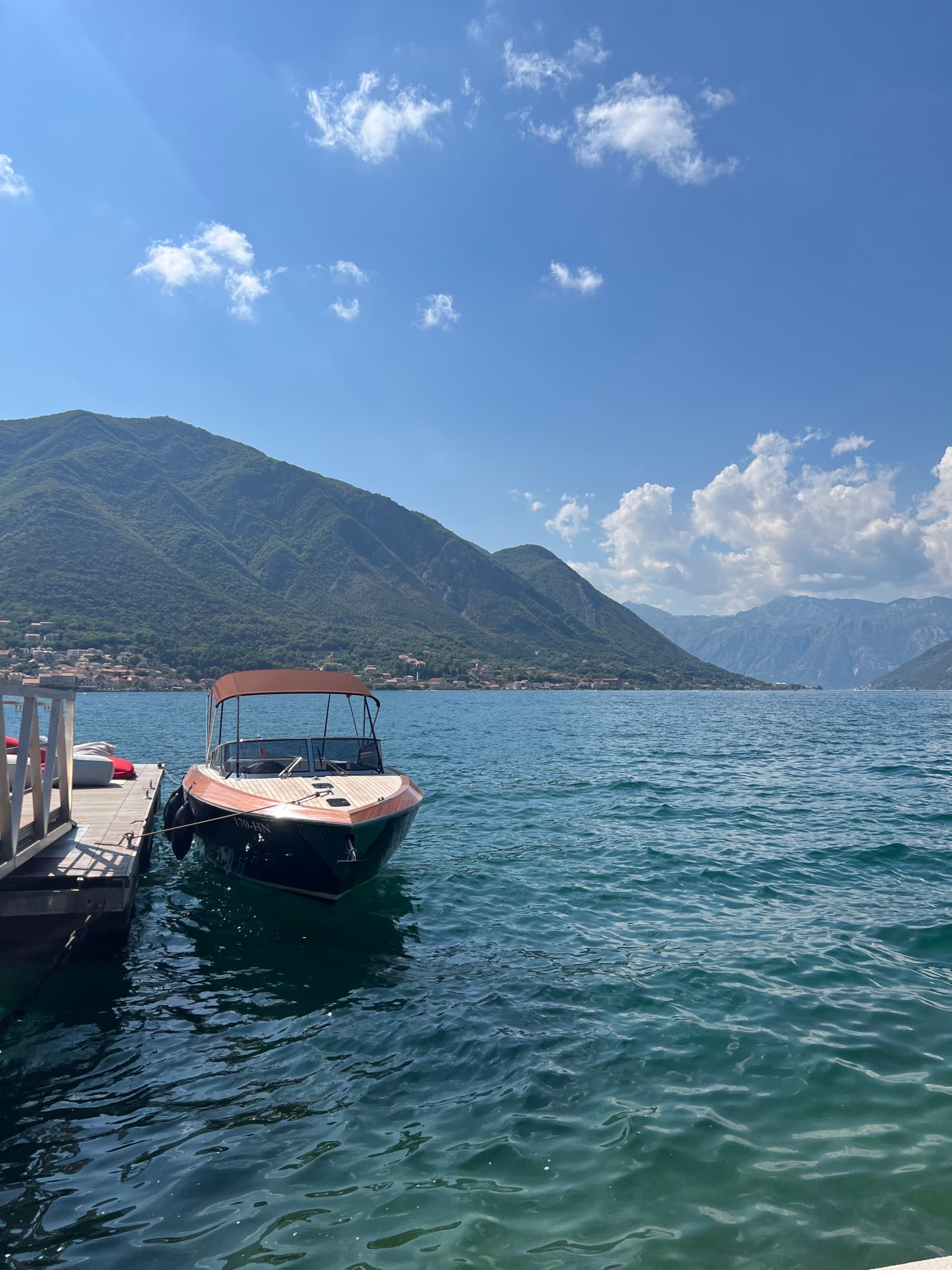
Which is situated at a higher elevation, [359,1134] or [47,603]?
[47,603]

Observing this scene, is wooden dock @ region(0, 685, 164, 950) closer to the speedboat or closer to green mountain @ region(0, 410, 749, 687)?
the speedboat

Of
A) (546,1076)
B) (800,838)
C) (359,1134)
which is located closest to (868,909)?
(800,838)

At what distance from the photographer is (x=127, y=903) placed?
8.59m

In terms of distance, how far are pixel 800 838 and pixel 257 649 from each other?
118320mm

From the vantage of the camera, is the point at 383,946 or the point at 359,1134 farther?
the point at 383,946

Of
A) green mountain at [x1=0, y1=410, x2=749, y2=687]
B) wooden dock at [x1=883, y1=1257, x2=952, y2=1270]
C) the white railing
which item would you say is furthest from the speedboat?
green mountain at [x1=0, y1=410, x2=749, y2=687]

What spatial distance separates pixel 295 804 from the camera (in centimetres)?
1098

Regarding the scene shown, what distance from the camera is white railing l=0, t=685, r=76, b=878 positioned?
7.93m

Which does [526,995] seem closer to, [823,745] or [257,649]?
[823,745]

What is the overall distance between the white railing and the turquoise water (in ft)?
5.68

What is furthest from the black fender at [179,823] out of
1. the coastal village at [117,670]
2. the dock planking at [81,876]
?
the coastal village at [117,670]

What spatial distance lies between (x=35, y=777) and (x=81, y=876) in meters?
1.60

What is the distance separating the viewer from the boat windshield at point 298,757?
13.9 meters

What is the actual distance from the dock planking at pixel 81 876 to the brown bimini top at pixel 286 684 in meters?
3.74
